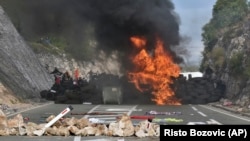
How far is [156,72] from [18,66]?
1404 cm

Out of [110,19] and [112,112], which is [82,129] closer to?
[112,112]

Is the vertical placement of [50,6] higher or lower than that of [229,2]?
lower

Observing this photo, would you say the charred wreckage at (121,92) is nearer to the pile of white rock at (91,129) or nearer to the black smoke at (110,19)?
the black smoke at (110,19)

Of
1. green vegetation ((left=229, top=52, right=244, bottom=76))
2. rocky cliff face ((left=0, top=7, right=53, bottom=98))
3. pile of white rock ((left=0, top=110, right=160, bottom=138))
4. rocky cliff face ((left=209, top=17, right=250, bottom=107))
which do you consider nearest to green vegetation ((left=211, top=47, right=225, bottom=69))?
rocky cliff face ((left=209, top=17, right=250, bottom=107))

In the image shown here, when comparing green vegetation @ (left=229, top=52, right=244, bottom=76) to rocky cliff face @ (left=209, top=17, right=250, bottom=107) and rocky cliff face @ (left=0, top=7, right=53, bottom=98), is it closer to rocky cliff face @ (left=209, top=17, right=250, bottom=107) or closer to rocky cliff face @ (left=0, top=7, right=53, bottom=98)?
rocky cliff face @ (left=209, top=17, right=250, bottom=107)

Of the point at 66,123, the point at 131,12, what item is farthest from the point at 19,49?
the point at 66,123

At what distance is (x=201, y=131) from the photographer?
521 cm

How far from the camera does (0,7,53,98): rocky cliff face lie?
41719 millimetres

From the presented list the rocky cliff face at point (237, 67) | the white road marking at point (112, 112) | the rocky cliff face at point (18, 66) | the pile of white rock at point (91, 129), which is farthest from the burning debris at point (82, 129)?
the rocky cliff face at point (18, 66)

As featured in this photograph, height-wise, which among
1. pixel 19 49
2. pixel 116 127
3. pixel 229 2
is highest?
pixel 229 2

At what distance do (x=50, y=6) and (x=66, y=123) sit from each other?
2722 centimetres

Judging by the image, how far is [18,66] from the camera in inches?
1836

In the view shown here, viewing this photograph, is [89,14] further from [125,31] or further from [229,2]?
[229,2]

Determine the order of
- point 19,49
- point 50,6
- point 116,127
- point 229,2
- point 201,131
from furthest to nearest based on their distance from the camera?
point 229,2, point 19,49, point 50,6, point 116,127, point 201,131
